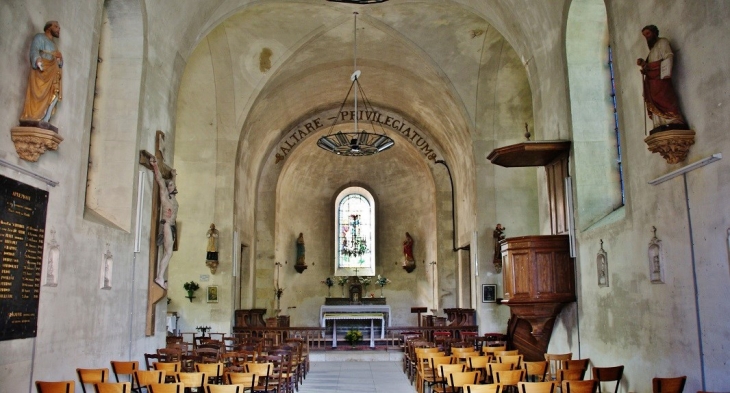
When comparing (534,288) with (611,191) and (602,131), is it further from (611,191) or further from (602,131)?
(602,131)

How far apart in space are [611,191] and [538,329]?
7.95 feet

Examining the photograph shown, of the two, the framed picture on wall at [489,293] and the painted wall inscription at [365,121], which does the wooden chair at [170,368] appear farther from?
the painted wall inscription at [365,121]

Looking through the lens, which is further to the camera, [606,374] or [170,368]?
[170,368]

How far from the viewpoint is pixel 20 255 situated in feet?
19.7

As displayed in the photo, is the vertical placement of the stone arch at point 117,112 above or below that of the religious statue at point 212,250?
above

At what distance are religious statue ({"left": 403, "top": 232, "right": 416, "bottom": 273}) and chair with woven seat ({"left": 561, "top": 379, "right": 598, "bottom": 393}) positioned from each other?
1749cm

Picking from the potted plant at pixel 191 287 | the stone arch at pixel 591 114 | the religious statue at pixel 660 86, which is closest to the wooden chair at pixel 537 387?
the religious statue at pixel 660 86

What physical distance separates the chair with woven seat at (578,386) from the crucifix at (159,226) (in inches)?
268

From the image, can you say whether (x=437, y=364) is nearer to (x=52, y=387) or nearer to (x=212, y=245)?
(x=52, y=387)

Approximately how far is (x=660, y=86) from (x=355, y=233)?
19.0 m

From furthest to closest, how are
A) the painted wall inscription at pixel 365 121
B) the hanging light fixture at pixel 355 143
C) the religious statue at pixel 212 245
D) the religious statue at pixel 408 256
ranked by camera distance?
the religious statue at pixel 408 256, the painted wall inscription at pixel 365 121, the religious statue at pixel 212 245, the hanging light fixture at pixel 355 143

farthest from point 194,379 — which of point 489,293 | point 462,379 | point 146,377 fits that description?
point 489,293

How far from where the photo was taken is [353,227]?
81.7 feet

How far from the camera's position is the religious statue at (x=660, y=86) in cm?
605
